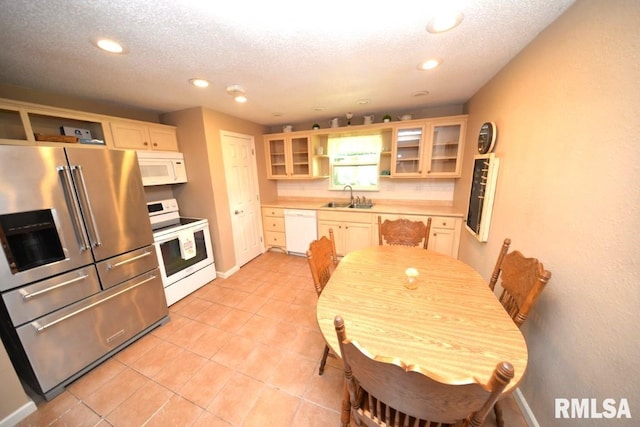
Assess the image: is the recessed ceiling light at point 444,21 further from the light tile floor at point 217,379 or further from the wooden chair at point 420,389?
the light tile floor at point 217,379

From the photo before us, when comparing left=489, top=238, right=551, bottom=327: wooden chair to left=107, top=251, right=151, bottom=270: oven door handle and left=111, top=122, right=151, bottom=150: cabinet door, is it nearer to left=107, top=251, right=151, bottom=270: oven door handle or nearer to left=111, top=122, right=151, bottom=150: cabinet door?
left=107, top=251, right=151, bottom=270: oven door handle

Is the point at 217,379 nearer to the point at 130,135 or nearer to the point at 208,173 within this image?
the point at 208,173

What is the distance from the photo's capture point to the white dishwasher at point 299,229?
3555mm

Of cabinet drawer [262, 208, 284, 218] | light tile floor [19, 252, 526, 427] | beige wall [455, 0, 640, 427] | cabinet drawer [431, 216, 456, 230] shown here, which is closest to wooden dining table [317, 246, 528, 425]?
beige wall [455, 0, 640, 427]

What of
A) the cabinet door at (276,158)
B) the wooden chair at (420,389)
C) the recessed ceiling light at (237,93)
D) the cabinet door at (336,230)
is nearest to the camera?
Answer: the wooden chair at (420,389)

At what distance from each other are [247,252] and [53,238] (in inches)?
87.8

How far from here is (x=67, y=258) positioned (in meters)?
1.51

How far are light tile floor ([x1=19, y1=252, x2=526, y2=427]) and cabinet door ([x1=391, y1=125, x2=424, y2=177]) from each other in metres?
2.33

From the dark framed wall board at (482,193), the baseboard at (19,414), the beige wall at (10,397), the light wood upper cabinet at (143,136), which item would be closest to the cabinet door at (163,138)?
the light wood upper cabinet at (143,136)

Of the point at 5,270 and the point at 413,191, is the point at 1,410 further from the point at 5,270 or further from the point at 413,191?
the point at 413,191

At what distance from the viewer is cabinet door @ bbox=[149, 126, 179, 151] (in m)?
2.54

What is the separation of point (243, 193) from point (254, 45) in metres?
2.30

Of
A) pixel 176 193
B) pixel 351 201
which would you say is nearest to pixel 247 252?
pixel 176 193

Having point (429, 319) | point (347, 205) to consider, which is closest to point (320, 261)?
point (429, 319)
